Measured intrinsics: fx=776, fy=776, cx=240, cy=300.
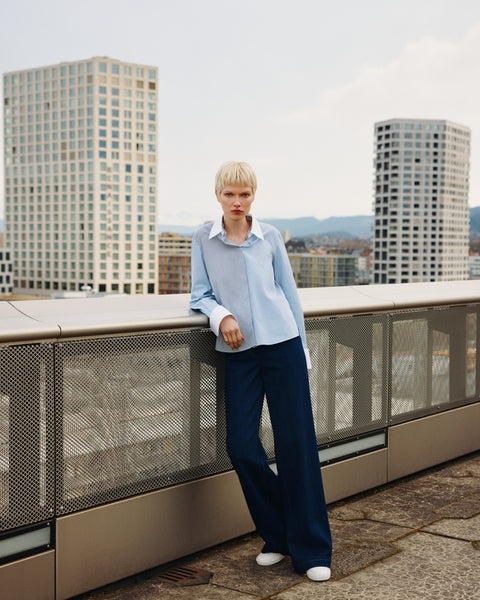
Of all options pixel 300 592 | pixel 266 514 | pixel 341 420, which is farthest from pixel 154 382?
pixel 341 420

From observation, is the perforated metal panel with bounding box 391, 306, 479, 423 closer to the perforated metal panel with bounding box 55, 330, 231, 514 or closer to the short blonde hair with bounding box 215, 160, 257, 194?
the perforated metal panel with bounding box 55, 330, 231, 514

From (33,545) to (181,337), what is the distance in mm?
942

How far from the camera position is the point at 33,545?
102 inches

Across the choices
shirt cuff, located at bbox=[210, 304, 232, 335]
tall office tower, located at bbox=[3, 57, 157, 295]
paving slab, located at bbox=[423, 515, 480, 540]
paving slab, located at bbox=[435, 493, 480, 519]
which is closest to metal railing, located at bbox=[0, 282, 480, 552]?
shirt cuff, located at bbox=[210, 304, 232, 335]

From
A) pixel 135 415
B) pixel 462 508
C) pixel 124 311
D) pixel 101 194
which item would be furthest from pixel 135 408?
pixel 101 194

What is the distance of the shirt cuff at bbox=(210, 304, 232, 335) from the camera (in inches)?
115

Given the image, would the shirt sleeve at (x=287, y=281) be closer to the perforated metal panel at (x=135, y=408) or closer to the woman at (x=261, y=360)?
the woman at (x=261, y=360)

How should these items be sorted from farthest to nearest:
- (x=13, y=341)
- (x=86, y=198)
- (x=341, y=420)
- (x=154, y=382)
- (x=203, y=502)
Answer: (x=86, y=198) → (x=341, y=420) → (x=203, y=502) → (x=154, y=382) → (x=13, y=341)

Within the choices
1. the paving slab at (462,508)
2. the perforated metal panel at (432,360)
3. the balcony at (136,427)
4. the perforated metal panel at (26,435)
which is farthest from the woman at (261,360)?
the perforated metal panel at (432,360)

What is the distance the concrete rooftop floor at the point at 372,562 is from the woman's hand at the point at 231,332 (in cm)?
91

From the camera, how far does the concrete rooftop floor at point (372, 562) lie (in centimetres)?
281

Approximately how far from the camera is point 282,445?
300cm

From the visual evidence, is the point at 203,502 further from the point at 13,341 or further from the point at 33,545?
the point at 13,341

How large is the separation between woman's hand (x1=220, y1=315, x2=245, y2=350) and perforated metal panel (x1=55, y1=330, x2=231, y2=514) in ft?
0.78
